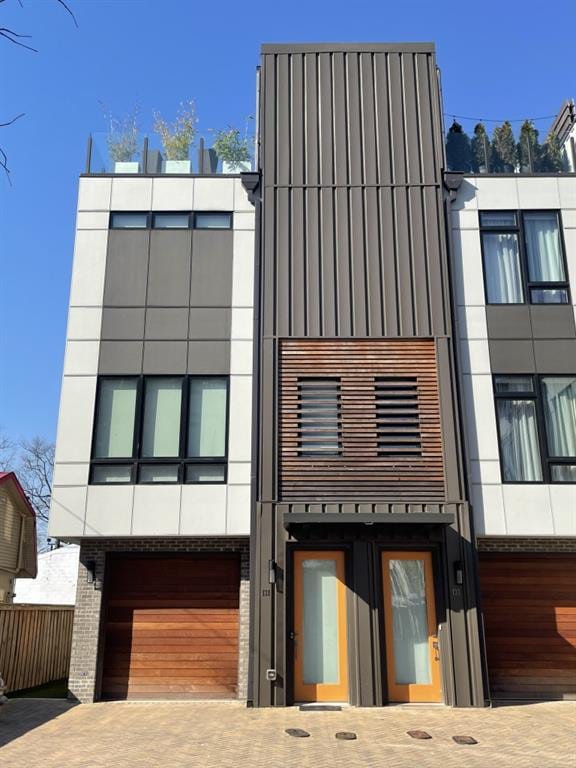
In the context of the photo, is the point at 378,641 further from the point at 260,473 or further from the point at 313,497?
the point at 260,473

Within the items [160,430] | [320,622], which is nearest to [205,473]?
[160,430]

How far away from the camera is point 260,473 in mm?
11195

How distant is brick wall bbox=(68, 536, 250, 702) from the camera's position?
11164mm

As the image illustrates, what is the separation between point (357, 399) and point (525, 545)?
400 centimetres

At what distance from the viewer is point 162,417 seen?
12.1 m

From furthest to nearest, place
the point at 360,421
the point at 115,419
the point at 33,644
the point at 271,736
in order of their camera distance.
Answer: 1. the point at 33,644
2. the point at 115,419
3. the point at 360,421
4. the point at 271,736

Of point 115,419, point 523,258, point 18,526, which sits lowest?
point 18,526

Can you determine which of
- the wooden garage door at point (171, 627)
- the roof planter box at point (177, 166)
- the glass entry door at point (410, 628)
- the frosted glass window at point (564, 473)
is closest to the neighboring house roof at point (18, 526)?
the wooden garage door at point (171, 627)

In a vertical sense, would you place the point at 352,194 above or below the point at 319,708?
above

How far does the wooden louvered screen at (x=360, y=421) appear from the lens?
11.1m

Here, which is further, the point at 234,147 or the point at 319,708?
the point at 234,147

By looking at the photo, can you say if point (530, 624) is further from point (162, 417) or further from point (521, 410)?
point (162, 417)

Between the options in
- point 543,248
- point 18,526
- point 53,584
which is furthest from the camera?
point 53,584

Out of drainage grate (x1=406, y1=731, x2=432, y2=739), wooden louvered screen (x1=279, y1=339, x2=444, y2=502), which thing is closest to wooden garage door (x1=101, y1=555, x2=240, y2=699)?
wooden louvered screen (x1=279, y1=339, x2=444, y2=502)
